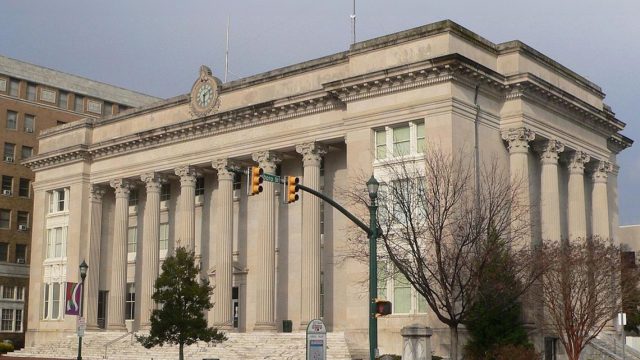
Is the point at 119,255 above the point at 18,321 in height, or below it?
above

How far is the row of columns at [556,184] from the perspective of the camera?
45.4 meters

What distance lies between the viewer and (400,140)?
4462cm

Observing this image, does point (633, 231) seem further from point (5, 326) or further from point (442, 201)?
point (5, 326)

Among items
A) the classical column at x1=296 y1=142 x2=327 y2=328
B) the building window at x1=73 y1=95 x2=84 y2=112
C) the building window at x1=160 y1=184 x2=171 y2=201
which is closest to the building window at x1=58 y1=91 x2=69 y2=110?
the building window at x1=73 y1=95 x2=84 y2=112

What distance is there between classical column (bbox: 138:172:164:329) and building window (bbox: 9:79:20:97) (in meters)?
29.4

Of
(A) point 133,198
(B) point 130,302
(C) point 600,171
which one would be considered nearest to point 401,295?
(C) point 600,171

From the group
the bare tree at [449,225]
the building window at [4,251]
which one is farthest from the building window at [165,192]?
the building window at [4,251]

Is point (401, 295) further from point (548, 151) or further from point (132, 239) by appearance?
point (132, 239)

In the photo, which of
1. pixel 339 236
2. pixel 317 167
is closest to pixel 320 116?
pixel 317 167

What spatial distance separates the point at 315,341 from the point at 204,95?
108 ft

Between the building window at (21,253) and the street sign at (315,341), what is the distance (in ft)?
200

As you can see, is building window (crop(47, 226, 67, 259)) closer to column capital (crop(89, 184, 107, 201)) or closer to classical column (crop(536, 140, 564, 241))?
column capital (crop(89, 184, 107, 201))

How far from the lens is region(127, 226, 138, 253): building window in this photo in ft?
205

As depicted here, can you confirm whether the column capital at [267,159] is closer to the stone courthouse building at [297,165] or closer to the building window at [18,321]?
the stone courthouse building at [297,165]
